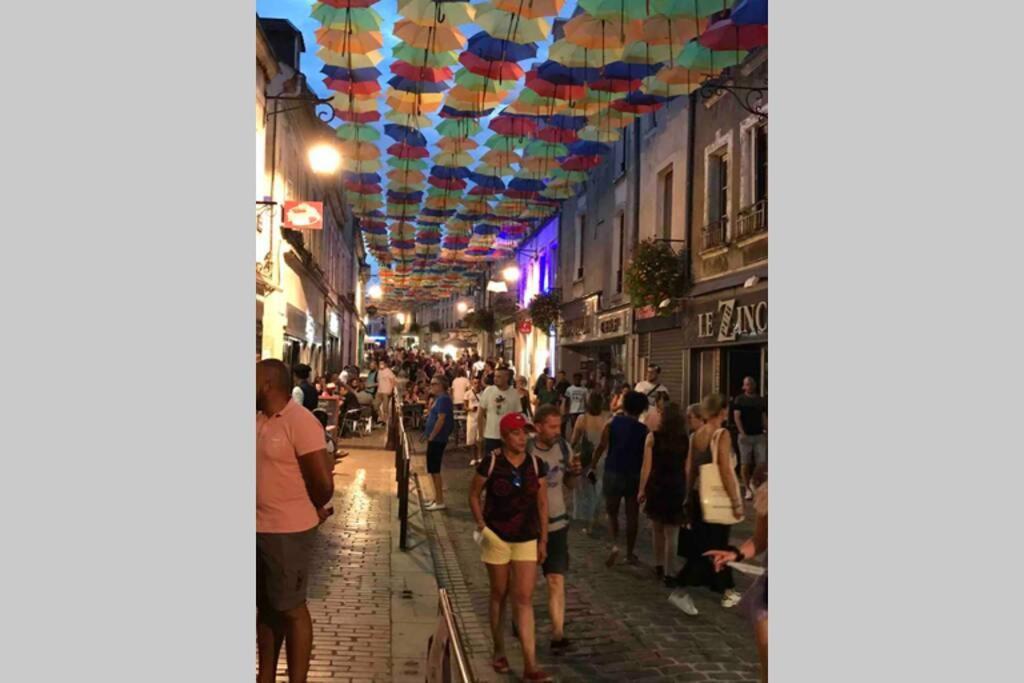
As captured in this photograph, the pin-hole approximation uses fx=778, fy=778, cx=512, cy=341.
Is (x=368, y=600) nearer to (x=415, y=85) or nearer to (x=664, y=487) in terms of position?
(x=664, y=487)

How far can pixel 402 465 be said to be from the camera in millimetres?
7559

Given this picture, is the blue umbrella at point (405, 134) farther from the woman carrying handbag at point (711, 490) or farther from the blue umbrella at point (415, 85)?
the woman carrying handbag at point (711, 490)

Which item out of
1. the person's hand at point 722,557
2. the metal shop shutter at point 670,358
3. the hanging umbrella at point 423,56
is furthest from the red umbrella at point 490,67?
the person's hand at point 722,557

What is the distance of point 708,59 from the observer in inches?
163

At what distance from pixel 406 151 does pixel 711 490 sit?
10.1 meters

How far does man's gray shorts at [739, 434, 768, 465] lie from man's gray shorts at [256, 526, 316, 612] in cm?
173

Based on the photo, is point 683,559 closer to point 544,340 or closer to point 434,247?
point 544,340

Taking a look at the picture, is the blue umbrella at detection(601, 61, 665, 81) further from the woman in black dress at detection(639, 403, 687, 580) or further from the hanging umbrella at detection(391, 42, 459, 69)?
the woman in black dress at detection(639, 403, 687, 580)

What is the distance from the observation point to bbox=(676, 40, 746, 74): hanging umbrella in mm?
3537

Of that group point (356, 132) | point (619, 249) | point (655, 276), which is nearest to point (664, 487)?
point (619, 249)

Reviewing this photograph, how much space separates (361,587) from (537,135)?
23.9 feet

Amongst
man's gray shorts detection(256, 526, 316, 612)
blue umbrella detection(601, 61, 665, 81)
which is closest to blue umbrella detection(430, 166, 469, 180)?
blue umbrella detection(601, 61, 665, 81)

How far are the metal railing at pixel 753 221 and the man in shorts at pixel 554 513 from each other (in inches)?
66.5

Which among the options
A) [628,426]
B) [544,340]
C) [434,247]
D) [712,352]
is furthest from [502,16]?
[434,247]
